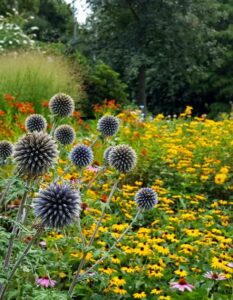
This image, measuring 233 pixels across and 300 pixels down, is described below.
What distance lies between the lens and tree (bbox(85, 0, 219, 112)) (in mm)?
13828

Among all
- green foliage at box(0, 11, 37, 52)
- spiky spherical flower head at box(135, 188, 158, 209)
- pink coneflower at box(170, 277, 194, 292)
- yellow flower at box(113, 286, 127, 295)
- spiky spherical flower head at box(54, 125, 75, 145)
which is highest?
spiky spherical flower head at box(54, 125, 75, 145)

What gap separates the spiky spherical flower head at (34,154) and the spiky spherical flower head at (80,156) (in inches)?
39.5

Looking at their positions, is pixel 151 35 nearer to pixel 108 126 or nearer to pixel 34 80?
pixel 34 80

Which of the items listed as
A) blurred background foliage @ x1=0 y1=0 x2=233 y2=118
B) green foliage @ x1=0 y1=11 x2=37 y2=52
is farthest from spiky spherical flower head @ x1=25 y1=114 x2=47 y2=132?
green foliage @ x1=0 y1=11 x2=37 y2=52

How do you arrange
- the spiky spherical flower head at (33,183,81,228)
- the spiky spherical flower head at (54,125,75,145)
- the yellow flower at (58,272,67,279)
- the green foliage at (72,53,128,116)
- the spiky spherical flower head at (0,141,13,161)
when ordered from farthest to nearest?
the green foliage at (72,53,128,116), the spiky spherical flower head at (54,125,75,145), the yellow flower at (58,272,67,279), the spiky spherical flower head at (0,141,13,161), the spiky spherical flower head at (33,183,81,228)

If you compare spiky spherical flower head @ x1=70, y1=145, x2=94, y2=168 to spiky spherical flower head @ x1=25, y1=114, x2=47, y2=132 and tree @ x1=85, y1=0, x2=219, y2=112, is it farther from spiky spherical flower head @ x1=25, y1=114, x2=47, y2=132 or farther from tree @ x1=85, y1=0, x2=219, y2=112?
tree @ x1=85, y1=0, x2=219, y2=112

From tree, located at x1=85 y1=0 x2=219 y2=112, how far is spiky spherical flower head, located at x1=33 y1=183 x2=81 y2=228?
1150 cm

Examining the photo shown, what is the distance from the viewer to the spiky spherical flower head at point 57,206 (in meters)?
2.06

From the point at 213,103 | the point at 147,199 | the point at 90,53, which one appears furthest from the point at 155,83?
the point at 147,199

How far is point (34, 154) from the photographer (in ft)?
6.97

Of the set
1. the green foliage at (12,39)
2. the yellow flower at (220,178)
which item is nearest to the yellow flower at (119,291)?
the yellow flower at (220,178)

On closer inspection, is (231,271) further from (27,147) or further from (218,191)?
(218,191)

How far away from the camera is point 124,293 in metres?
3.01

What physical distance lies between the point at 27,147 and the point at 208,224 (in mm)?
2319
